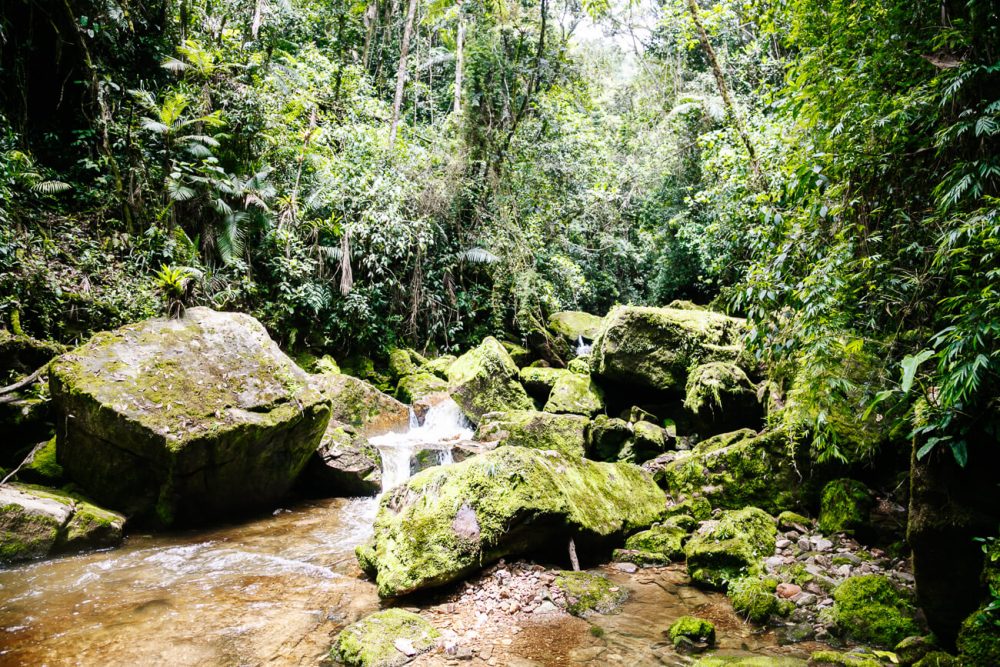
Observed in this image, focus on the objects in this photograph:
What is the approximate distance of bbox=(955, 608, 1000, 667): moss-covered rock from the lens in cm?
290

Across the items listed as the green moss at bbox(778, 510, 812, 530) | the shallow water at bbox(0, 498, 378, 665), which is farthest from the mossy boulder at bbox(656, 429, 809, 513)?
the shallow water at bbox(0, 498, 378, 665)

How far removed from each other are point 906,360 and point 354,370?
11.9 metres

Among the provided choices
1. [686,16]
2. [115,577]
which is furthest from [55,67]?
[686,16]

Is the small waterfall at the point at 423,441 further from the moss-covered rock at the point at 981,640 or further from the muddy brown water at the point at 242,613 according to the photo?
the moss-covered rock at the point at 981,640

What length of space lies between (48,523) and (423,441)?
19.3 ft

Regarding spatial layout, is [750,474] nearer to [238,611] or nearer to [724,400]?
[724,400]

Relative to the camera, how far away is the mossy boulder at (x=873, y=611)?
3.64m

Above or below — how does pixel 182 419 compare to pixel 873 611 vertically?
above

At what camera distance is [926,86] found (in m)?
3.29

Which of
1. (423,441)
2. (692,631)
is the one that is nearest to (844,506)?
(692,631)

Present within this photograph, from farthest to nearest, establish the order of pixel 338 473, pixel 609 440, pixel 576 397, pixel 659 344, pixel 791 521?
pixel 576 397 < pixel 659 344 < pixel 609 440 < pixel 338 473 < pixel 791 521

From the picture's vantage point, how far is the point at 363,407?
10.6 meters

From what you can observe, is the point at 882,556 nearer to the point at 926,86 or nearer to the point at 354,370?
the point at 926,86

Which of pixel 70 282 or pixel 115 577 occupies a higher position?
pixel 70 282
